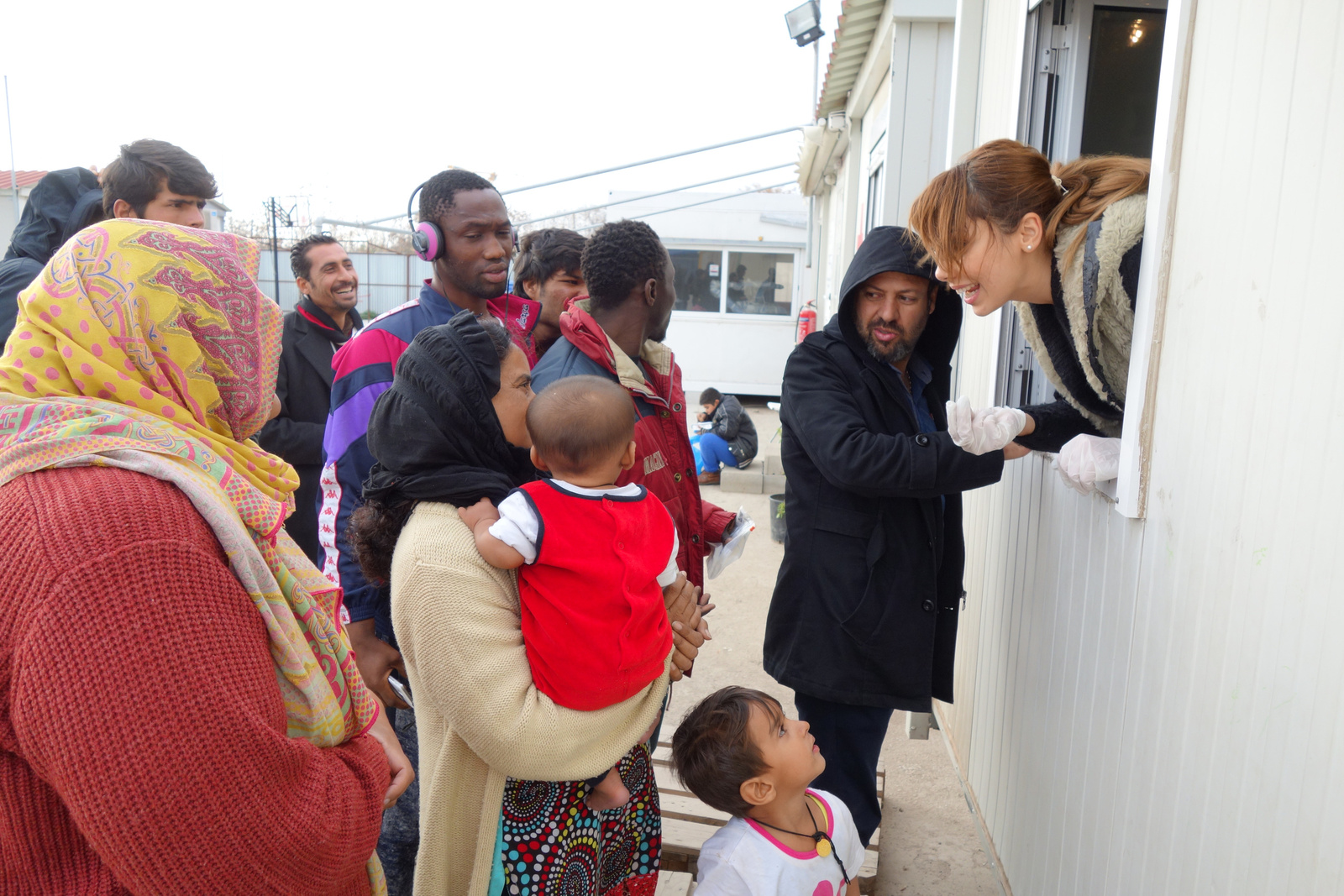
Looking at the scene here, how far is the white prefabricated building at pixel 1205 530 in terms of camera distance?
47.2 inches

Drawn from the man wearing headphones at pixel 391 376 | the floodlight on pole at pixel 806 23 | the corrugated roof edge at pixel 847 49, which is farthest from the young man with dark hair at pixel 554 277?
the floodlight on pole at pixel 806 23

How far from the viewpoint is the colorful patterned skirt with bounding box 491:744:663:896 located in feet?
5.76

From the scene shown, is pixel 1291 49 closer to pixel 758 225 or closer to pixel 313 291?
pixel 313 291

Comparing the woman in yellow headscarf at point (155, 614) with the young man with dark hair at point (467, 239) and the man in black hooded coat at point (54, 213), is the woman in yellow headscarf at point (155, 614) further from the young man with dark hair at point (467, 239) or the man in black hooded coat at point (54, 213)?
the man in black hooded coat at point (54, 213)

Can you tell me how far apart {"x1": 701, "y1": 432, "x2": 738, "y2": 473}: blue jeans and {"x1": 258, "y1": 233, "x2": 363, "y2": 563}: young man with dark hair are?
4.98 metres

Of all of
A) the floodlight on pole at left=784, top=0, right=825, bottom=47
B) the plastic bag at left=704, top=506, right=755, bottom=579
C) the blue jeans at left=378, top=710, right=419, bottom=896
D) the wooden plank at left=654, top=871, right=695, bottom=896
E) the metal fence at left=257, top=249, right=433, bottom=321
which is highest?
the floodlight on pole at left=784, top=0, right=825, bottom=47

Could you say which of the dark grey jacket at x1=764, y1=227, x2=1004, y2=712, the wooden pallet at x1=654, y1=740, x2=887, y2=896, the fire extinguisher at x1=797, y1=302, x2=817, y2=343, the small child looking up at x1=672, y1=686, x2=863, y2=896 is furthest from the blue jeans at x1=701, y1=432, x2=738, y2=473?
the small child looking up at x1=672, y1=686, x2=863, y2=896

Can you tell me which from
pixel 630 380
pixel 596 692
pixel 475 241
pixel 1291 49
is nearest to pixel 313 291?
pixel 475 241

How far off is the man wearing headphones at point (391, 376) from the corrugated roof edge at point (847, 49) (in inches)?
155

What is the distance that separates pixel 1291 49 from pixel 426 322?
210 cm

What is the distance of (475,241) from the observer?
2633 millimetres

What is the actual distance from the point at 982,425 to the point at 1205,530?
0.68 meters

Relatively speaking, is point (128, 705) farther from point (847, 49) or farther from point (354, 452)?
point (847, 49)

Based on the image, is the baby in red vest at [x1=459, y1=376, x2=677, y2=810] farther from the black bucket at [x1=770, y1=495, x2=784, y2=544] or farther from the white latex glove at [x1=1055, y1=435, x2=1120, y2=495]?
the black bucket at [x1=770, y1=495, x2=784, y2=544]
